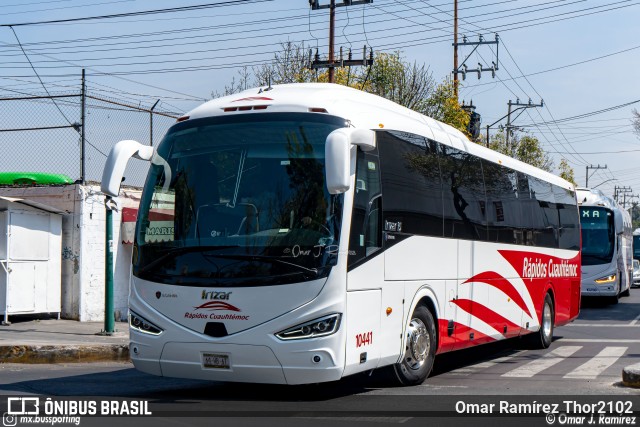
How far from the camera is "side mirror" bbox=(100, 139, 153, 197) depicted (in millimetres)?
10016

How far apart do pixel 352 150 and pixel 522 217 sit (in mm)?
7361

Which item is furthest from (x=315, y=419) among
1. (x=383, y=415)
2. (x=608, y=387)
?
(x=608, y=387)

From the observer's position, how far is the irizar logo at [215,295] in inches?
374

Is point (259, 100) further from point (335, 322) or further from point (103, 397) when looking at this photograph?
point (103, 397)

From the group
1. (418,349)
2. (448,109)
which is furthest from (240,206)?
(448,109)

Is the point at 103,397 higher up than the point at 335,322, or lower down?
lower down

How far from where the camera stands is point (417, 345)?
37.3 feet

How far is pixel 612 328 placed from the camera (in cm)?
2242

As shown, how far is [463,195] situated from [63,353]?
670cm

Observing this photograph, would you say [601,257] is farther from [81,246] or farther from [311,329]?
[311,329]

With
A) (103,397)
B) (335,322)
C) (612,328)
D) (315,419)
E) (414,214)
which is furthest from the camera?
(612,328)

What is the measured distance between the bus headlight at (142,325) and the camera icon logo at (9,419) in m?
1.83

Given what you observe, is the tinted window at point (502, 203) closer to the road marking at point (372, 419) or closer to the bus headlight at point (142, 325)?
the road marking at point (372, 419)

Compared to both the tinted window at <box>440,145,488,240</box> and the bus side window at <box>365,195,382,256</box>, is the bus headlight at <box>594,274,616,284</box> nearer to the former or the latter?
the tinted window at <box>440,145,488,240</box>
